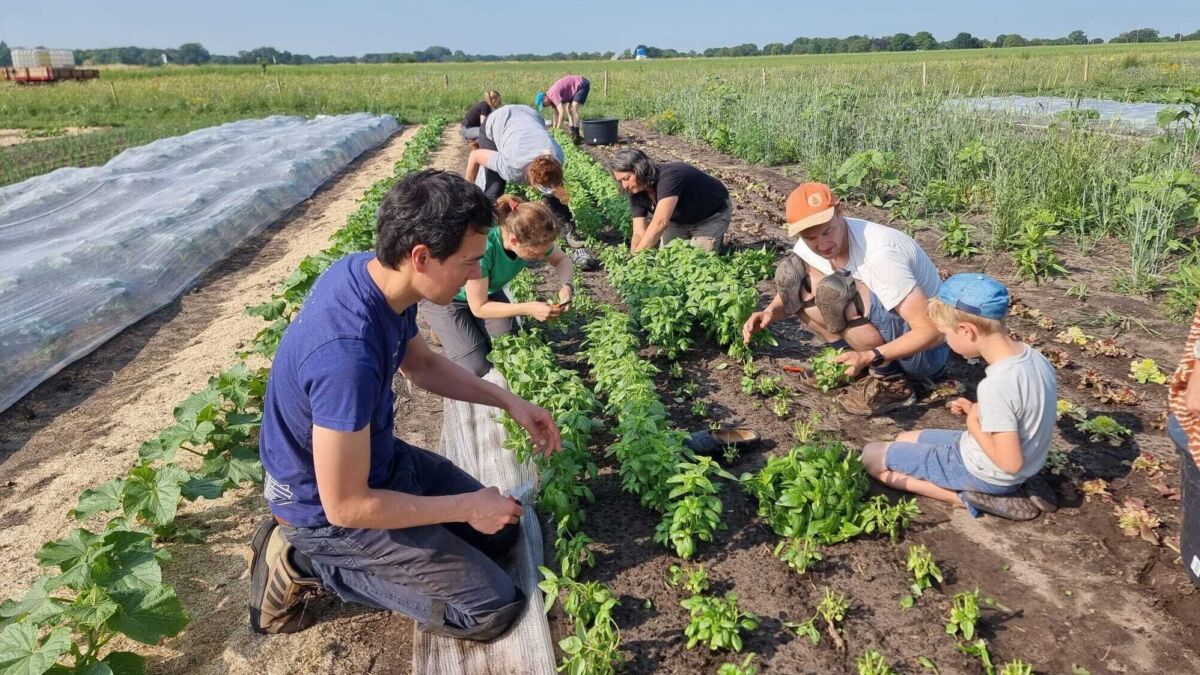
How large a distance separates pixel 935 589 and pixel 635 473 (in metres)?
1.19

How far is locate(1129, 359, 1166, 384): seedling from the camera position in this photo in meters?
4.02

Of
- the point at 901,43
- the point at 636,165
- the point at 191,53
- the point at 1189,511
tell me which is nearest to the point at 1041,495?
the point at 1189,511

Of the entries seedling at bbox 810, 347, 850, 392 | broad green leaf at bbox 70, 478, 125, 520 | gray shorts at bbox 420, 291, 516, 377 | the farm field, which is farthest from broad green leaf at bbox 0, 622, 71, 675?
Result: seedling at bbox 810, 347, 850, 392

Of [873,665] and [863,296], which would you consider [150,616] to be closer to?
[873,665]

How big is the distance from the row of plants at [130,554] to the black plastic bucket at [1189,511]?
3.38 meters

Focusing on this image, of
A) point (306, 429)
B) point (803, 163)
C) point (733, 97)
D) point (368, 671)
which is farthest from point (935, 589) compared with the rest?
point (733, 97)

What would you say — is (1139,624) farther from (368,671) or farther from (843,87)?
(843,87)

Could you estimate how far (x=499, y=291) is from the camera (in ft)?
15.0

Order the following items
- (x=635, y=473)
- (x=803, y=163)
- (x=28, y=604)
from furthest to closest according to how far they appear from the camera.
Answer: (x=803, y=163) < (x=635, y=473) < (x=28, y=604)

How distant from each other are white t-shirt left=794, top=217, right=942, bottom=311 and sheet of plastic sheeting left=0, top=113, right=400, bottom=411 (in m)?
5.07

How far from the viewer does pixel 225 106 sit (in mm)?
24312

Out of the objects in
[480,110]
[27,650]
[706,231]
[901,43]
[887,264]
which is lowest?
[27,650]

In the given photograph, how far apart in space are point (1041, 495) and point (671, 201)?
10.9ft

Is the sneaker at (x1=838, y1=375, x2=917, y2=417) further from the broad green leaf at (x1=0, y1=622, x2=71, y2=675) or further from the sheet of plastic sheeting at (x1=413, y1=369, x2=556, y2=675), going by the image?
the broad green leaf at (x1=0, y1=622, x2=71, y2=675)
